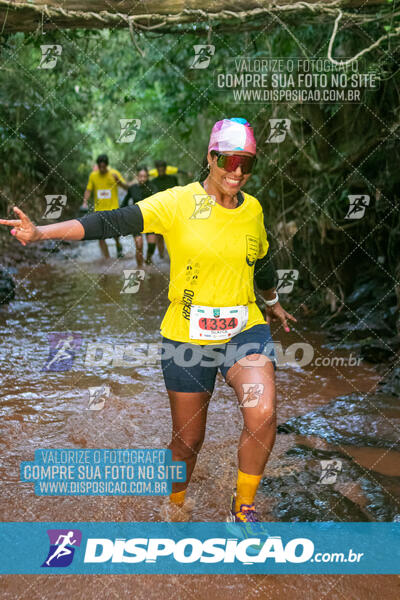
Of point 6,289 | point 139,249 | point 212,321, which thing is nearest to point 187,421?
point 212,321

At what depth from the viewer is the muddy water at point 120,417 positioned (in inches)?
115

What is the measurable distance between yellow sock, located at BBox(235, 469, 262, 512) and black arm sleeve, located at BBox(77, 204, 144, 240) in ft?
4.02

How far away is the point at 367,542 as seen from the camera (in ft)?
10.5

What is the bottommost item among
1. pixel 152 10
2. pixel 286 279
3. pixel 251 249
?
pixel 286 279

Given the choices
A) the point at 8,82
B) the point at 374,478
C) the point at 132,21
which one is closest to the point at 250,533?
the point at 374,478

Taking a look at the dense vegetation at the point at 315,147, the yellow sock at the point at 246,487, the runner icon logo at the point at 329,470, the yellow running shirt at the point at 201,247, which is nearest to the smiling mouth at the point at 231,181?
the yellow running shirt at the point at 201,247

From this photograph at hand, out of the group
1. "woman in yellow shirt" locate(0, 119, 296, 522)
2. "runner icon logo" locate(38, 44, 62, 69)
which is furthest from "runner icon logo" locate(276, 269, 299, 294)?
"woman in yellow shirt" locate(0, 119, 296, 522)

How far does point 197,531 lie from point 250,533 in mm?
325

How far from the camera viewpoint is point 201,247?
2867mm

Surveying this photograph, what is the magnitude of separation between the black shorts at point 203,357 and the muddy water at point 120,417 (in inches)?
34.3

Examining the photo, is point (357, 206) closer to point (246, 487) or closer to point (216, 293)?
point (216, 293)

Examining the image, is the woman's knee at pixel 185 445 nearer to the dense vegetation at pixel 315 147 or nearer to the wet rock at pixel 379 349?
the wet rock at pixel 379 349

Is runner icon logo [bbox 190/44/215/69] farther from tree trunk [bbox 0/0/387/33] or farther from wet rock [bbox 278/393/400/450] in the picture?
wet rock [bbox 278/393/400/450]

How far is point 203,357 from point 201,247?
20.3 inches
